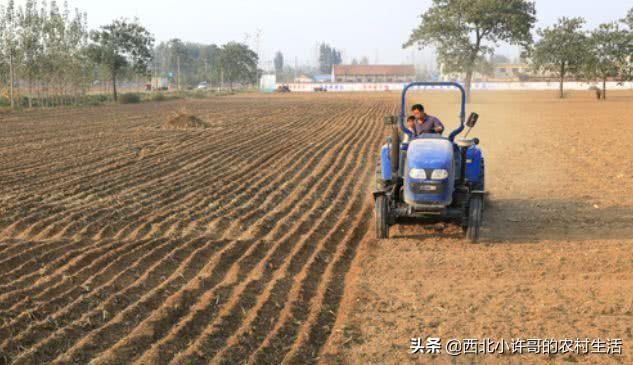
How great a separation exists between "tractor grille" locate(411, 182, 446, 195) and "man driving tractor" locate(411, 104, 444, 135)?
1.03 meters

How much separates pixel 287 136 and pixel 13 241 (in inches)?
534

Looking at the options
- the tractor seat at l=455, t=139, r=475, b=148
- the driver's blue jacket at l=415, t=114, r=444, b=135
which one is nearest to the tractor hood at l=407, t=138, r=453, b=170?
the tractor seat at l=455, t=139, r=475, b=148

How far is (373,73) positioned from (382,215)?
125 metres

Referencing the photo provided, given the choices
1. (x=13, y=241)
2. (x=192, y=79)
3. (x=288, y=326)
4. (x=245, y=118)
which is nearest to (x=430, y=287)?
(x=288, y=326)

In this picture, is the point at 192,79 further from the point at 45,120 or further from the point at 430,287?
the point at 430,287

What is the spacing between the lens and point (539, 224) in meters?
8.89

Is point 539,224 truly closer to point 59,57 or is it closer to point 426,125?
point 426,125

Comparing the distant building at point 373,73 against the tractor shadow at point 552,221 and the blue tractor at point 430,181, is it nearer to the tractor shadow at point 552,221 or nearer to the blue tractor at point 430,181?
the tractor shadow at point 552,221

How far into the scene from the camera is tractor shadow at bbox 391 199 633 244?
26.9 ft

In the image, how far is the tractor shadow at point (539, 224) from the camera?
820 cm

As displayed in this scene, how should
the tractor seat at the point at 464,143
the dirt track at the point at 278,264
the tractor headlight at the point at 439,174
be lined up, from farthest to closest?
the tractor seat at the point at 464,143, the tractor headlight at the point at 439,174, the dirt track at the point at 278,264

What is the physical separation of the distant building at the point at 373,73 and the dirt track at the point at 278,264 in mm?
116862

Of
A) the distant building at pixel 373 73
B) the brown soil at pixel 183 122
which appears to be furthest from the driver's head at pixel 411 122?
the distant building at pixel 373 73

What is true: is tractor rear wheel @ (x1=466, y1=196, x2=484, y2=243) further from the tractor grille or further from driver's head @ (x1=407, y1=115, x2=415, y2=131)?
driver's head @ (x1=407, y1=115, x2=415, y2=131)
